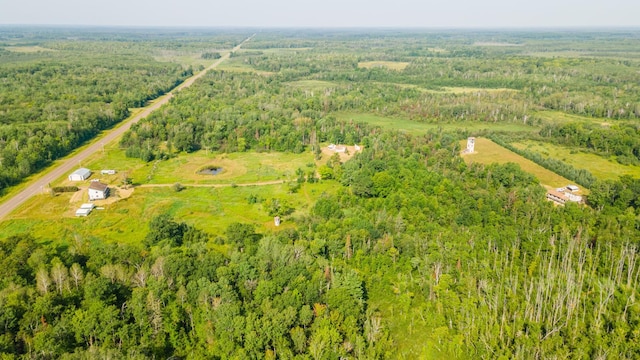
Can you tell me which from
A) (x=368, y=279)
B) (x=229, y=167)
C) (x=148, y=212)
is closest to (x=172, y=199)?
(x=148, y=212)

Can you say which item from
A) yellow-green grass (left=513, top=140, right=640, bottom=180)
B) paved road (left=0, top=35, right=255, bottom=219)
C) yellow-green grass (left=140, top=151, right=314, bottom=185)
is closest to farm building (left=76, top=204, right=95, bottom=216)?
paved road (left=0, top=35, right=255, bottom=219)

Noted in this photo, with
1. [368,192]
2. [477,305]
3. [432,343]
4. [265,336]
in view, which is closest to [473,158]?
[368,192]

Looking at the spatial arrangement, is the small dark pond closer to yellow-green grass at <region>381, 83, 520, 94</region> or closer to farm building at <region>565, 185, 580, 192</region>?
farm building at <region>565, 185, 580, 192</region>

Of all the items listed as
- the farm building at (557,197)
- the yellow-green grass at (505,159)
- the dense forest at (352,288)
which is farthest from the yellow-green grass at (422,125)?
the dense forest at (352,288)

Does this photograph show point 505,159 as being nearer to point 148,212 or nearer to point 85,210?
point 148,212

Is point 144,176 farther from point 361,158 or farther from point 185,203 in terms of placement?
point 361,158

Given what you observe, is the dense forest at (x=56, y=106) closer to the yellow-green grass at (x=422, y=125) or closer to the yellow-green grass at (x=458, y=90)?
the yellow-green grass at (x=422, y=125)
